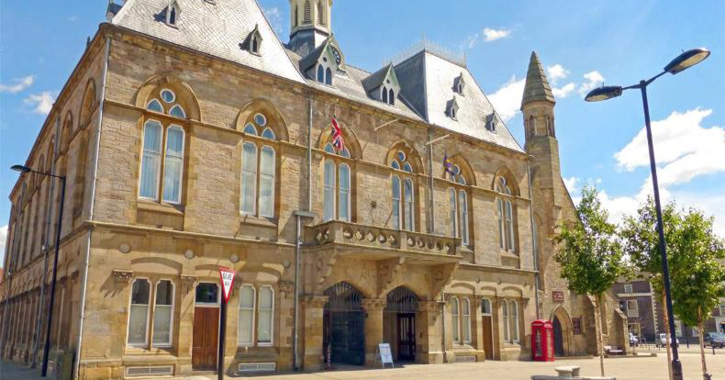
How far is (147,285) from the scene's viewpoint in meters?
18.4

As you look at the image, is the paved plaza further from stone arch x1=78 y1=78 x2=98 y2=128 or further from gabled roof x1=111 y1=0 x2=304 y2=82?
gabled roof x1=111 y1=0 x2=304 y2=82

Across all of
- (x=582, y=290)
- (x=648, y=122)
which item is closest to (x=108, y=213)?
(x=648, y=122)

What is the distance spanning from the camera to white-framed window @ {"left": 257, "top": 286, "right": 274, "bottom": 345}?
20.7 m

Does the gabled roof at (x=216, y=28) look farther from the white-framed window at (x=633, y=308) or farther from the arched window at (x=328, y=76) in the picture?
the white-framed window at (x=633, y=308)

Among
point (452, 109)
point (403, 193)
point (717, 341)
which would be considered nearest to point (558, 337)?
point (403, 193)

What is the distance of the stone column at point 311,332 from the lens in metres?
21.3

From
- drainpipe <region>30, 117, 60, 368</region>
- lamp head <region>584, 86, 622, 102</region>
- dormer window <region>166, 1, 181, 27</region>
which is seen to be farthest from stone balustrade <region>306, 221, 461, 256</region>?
drainpipe <region>30, 117, 60, 368</region>

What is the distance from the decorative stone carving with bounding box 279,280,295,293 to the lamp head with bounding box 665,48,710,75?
561 inches

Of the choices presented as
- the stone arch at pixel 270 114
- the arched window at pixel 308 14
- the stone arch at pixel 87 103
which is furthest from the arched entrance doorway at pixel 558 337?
the stone arch at pixel 87 103

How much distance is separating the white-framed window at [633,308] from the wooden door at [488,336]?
187 ft

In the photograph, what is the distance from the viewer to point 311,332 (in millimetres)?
21531

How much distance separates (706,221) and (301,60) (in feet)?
59.4

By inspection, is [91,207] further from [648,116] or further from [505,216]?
[505,216]

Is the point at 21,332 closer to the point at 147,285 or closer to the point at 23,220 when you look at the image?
the point at 23,220
